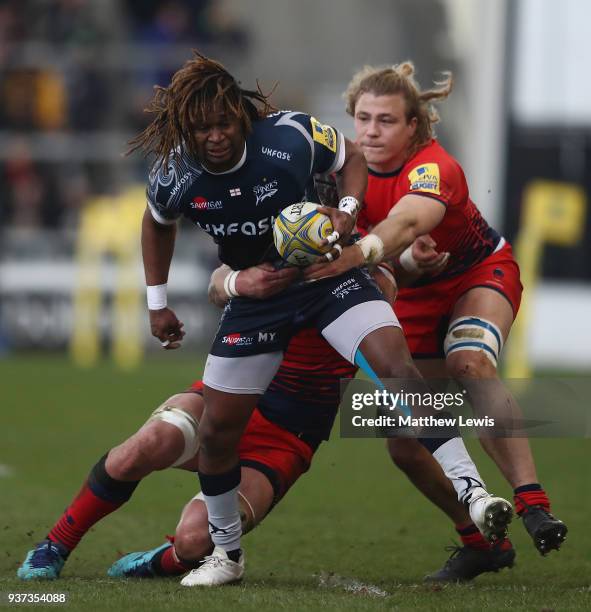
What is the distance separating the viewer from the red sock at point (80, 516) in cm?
620

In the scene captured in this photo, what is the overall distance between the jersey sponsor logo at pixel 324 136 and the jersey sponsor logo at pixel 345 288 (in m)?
0.59

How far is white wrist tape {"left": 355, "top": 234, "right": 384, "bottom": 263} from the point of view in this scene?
5.99 meters

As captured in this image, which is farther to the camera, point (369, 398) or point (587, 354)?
point (587, 354)

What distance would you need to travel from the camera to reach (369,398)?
→ 6.19 metres

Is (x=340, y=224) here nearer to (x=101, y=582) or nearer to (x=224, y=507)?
(x=224, y=507)

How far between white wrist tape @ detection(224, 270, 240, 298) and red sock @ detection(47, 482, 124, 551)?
1.07 m

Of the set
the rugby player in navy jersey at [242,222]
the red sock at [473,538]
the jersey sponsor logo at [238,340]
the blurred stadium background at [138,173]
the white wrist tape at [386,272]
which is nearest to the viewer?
the rugby player in navy jersey at [242,222]

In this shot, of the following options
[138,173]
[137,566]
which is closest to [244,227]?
[137,566]

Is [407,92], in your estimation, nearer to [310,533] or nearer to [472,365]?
[472,365]

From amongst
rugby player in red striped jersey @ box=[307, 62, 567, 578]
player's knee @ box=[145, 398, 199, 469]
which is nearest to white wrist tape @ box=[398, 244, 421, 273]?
rugby player in red striped jersey @ box=[307, 62, 567, 578]

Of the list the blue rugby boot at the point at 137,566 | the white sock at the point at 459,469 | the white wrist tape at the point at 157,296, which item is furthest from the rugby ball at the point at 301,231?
the blue rugby boot at the point at 137,566

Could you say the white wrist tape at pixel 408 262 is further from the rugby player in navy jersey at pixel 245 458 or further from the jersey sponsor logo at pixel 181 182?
the jersey sponsor logo at pixel 181 182

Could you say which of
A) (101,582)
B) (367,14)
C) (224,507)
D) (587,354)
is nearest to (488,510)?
(224,507)

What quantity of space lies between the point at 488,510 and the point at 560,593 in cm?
56
